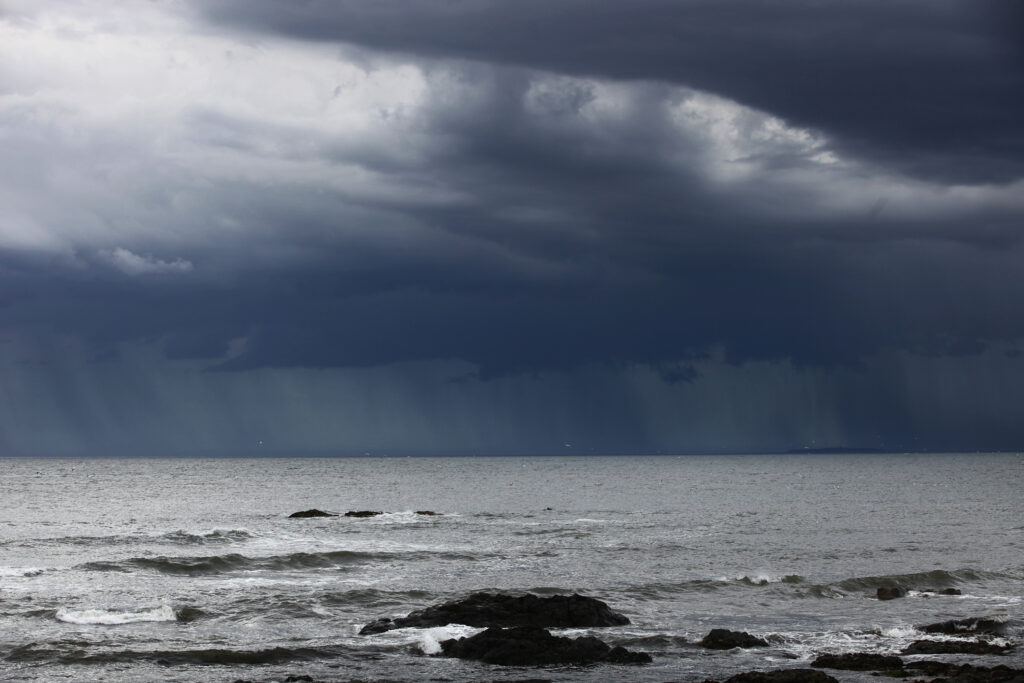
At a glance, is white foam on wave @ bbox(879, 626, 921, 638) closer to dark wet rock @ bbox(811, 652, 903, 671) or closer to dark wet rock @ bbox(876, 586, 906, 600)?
dark wet rock @ bbox(811, 652, 903, 671)

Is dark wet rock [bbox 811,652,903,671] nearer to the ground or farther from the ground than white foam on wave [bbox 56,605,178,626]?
farther from the ground

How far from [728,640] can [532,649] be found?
658cm

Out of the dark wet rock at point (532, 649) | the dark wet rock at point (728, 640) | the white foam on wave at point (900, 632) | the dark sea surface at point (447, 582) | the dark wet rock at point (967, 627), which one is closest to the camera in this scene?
the dark wet rock at point (532, 649)

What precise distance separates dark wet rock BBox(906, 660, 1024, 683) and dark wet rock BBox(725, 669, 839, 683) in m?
2.71

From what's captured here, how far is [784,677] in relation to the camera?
2341 cm

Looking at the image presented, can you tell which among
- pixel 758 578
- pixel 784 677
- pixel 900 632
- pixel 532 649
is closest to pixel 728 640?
pixel 784 677

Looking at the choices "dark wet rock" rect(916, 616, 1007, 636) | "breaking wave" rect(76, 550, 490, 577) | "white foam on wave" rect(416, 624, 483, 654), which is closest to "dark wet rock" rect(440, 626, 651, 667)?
"white foam on wave" rect(416, 624, 483, 654)

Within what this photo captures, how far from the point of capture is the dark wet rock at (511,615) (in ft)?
105

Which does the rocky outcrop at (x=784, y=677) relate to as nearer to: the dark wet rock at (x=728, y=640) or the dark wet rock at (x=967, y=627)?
the dark wet rock at (x=728, y=640)

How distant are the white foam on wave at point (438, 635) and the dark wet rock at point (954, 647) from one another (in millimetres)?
13592

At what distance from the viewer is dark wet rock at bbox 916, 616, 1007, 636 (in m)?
31.8

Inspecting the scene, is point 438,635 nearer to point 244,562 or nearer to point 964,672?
point 964,672

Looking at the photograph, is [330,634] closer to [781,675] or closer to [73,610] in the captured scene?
[73,610]

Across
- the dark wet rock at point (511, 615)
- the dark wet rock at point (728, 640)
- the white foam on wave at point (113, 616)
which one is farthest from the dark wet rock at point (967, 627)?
the white foam on wave at point (113, 616)
